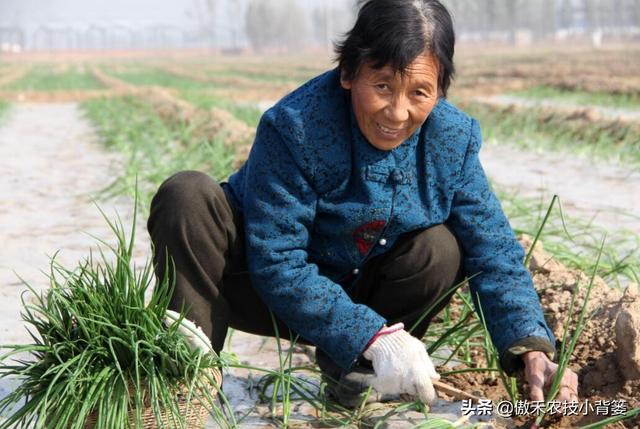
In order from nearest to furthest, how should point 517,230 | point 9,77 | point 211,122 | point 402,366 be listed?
point 402,366, point 517,230, point 211,122, point 9,77

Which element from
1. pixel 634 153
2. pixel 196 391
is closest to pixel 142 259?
pixel 196 391

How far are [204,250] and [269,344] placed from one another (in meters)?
0.83

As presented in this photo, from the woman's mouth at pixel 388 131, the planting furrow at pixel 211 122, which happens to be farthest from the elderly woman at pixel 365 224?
the planting furrow at pixel 211 122

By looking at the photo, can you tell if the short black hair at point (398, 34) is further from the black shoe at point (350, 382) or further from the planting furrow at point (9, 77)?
the planting furrow at point (9, 77)

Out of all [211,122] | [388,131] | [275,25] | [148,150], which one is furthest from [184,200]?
[275,25]

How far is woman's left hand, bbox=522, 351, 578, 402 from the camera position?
68.6 inches

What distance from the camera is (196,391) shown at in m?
1.78

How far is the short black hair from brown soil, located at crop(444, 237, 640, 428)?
28.8 inches

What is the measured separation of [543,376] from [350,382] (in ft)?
1.37

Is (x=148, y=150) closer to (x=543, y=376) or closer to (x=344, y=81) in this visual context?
(x=344, y=81)

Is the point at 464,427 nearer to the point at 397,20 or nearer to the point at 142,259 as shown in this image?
the point at 397,20

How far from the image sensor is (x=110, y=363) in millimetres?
1735

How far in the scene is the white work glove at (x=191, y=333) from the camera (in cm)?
178

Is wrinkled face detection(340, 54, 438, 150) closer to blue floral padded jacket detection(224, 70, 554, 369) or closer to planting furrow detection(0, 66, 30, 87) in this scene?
blue floral padded jacket detection(224, 70, 554, 369)
